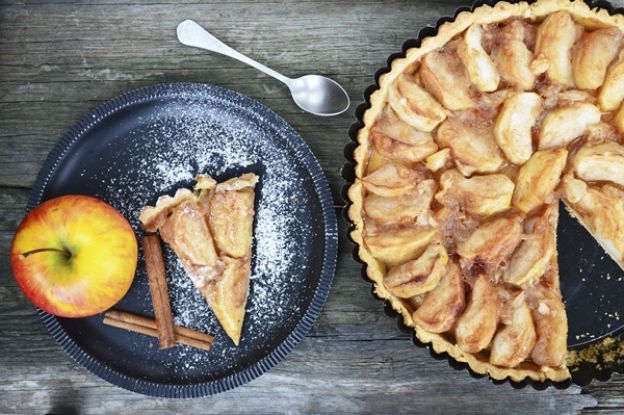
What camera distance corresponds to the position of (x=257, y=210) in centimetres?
201

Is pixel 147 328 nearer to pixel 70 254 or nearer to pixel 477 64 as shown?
pixel 70 254

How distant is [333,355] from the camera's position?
2.09 metres

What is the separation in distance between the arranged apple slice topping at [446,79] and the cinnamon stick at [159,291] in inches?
33.6

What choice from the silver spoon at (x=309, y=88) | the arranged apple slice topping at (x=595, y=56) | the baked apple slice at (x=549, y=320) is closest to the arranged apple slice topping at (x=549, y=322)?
the baked apple slice at (x=549, y=320)

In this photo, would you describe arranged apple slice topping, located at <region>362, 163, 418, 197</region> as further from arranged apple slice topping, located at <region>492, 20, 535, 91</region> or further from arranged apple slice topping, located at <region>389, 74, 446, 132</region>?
arranged apple slice topping, located at <region>492, 20, 535, 91</region>

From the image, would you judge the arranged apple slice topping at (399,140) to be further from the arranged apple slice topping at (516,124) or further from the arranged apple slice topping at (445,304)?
the arranged apple slice topping at (445,304)

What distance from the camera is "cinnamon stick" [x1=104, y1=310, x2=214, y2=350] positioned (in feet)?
6.54

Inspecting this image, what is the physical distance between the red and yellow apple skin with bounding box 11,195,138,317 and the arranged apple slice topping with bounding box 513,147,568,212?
976mm

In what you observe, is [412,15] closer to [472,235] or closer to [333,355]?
[472,235]

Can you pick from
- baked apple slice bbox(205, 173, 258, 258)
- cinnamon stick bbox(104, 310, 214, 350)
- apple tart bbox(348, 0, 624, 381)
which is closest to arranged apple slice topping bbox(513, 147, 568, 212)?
apple tart bbox(348, 0, 624, 381)

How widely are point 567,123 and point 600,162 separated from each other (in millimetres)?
114

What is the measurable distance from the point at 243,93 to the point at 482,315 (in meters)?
0.93

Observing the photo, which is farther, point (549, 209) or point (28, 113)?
point (28, 113)

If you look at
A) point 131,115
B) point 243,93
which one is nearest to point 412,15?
point 243,93
